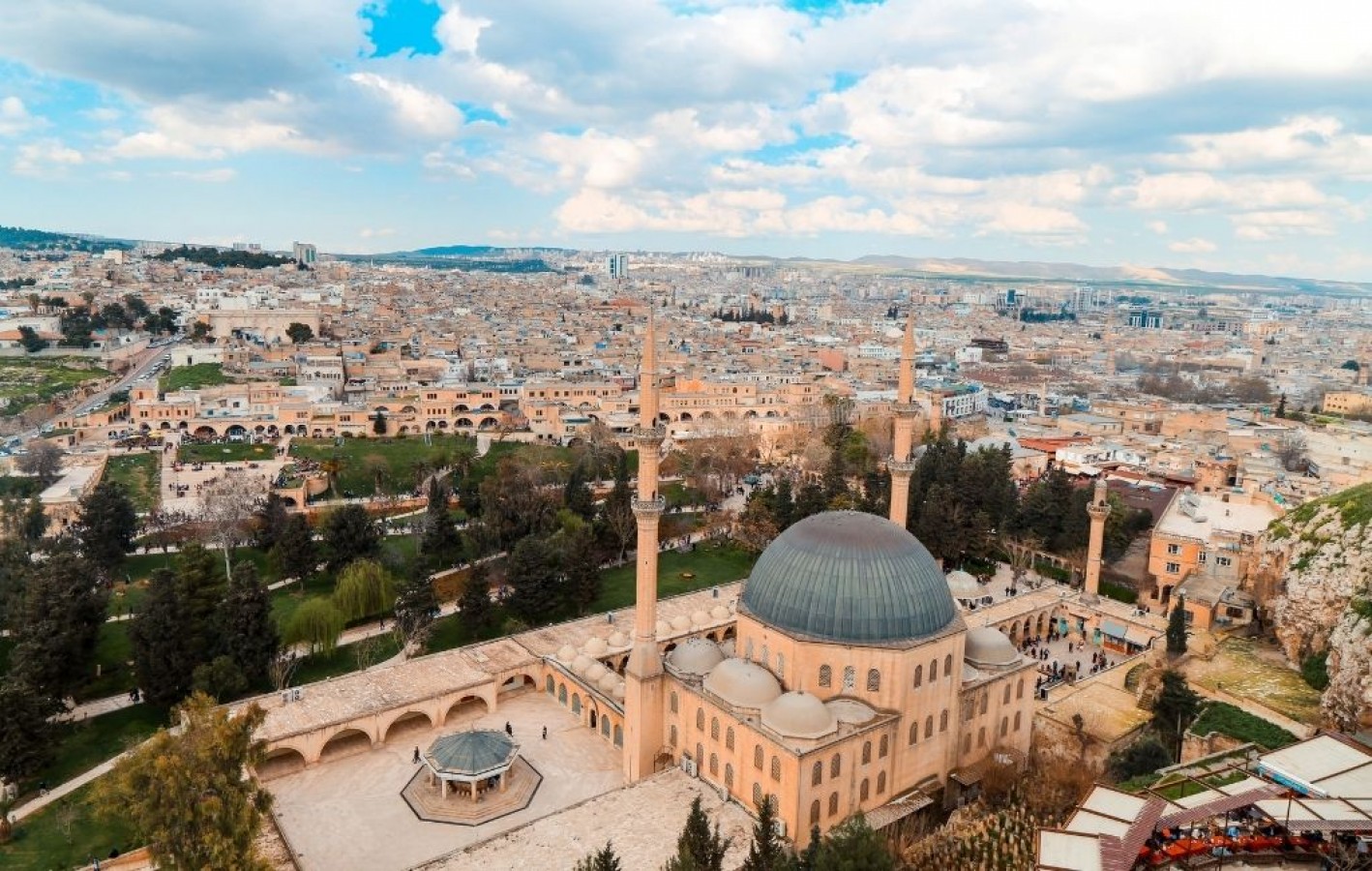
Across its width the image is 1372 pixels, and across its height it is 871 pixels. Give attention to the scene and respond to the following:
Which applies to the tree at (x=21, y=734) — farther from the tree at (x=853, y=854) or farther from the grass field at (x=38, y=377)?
the grass field at (x=38, y=377)

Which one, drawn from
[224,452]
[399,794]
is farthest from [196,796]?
[224,452]

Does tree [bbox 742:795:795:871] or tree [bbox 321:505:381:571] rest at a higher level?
tree [bbox 742:795:795:871]

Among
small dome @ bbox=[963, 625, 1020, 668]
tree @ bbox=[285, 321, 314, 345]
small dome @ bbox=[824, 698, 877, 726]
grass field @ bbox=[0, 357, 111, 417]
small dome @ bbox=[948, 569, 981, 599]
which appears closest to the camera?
small dome @ bbox=[824, 698, 877, 726]

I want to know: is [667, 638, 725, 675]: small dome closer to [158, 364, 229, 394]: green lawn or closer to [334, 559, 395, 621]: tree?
[334, 559, 395, 621]: tree

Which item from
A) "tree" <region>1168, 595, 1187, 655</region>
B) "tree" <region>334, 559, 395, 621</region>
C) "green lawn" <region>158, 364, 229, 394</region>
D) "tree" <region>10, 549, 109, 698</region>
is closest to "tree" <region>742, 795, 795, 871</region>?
"tree" <region>1168, 595, 1187, 655</region>

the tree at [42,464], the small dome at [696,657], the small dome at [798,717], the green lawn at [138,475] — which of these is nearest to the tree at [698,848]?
the small dome at [798,717]

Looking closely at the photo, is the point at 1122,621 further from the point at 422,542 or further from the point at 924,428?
the point at 924,428
